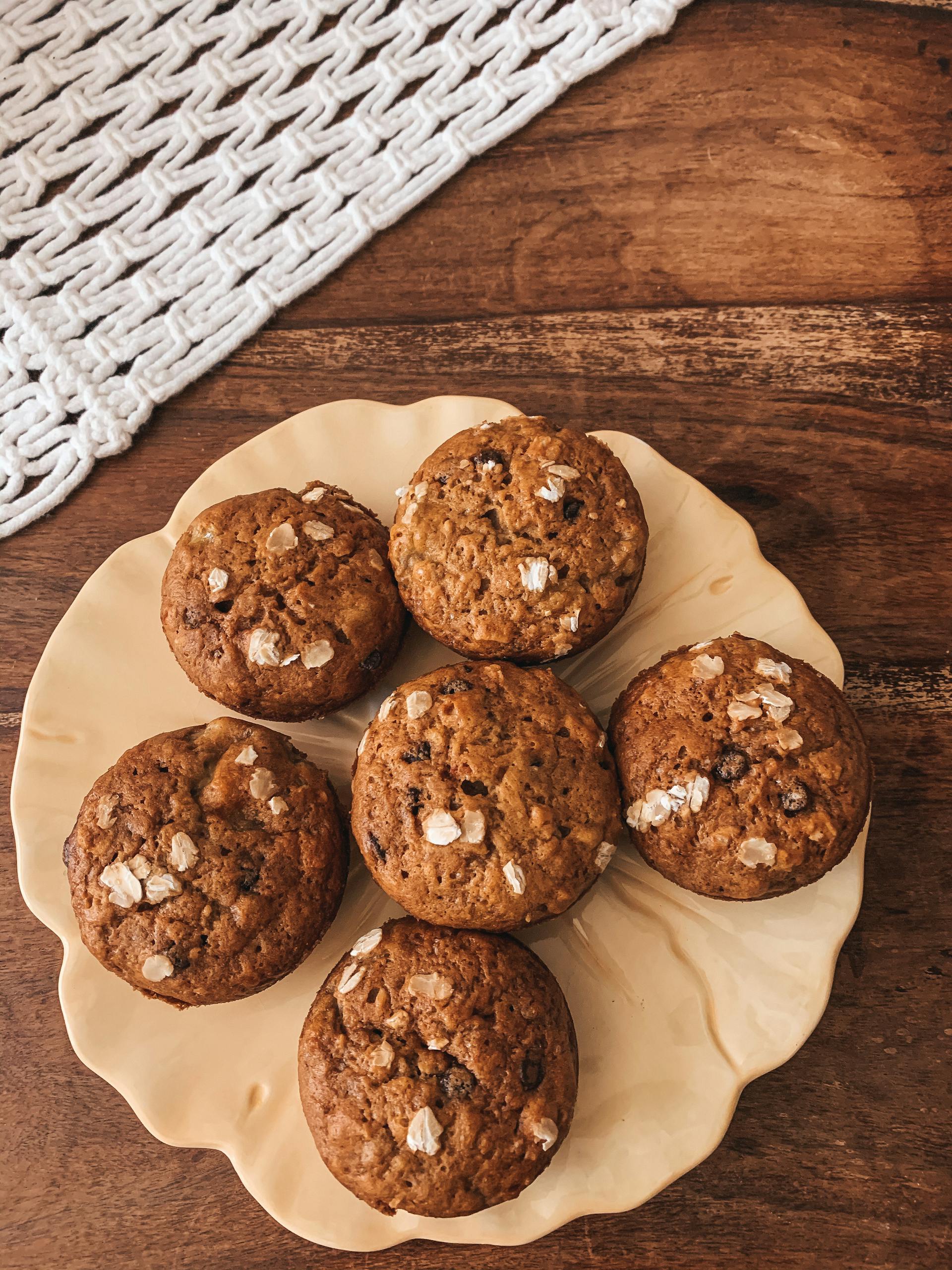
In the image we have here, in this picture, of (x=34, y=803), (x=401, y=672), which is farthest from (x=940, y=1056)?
(x=34, y=803)

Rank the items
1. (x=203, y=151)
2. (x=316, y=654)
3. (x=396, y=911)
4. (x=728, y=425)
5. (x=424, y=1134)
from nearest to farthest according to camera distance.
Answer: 1. (x=424, y=1134)
2. (x=316, y=654)
3. (x=396, y=911)
4. (x=728, y=425)
5. (x=203, y=151)

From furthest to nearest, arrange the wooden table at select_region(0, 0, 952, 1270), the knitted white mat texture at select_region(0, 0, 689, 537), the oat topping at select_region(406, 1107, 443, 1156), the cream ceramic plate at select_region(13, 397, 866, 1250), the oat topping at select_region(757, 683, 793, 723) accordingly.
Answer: the knitted white mat texture at select_region(0, 0, 689, 537) < the wooden table at select_region(0, 0, 952, 1270) < the cream ceramic plate at select_region(13, 397, 866, 1250) < the oat topping at select_region(757, 683, 793, 723) < the oat topping at select_region(406, 1107, 443, 1156)

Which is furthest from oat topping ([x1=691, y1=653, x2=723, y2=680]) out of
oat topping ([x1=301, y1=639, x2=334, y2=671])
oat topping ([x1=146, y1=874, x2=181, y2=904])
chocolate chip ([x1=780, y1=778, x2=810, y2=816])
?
oat topping ([x1=146, y1=874, x2=181, y2=904])

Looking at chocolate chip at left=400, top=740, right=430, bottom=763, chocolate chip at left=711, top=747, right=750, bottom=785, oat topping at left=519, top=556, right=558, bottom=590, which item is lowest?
chocolate chip at left=711, top=747, right=750, bottom=785

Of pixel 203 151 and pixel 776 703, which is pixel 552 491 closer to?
pixel 776 703

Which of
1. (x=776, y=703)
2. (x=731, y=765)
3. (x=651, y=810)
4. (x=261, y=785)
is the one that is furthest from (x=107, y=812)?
(x=776, y=703)

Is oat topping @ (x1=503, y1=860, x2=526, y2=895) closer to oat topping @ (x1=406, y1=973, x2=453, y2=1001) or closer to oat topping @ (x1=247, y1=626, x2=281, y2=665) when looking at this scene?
oat topping @ (x1=406, y1=973, x2=453, y2=1001)

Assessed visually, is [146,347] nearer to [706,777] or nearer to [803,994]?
[706,777]

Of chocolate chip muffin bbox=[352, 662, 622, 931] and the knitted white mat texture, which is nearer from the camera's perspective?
chocolate chip muffin bbox=[352, 662, 622, 931]
